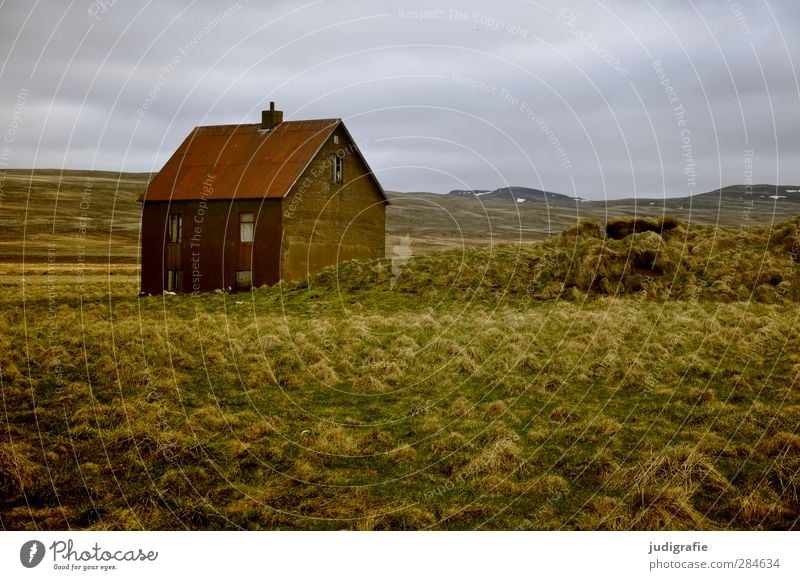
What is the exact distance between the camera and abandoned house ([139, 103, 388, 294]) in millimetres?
31047

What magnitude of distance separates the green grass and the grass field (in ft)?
0.14

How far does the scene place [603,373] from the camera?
13578mm

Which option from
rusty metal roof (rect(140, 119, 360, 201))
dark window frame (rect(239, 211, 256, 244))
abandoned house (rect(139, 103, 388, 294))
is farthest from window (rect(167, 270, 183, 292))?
dark window frame (rect(239, 211, 256, 244))

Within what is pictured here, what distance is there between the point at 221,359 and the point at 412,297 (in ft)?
36.6

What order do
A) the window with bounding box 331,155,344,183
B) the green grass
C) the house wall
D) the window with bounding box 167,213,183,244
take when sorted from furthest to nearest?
the window with bounding box 167,213,183,244, the window with bounding box 331,155,344,183, the house wall, the green grass

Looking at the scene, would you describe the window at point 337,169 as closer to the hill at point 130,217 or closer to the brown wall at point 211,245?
the brown wall at point 211,245

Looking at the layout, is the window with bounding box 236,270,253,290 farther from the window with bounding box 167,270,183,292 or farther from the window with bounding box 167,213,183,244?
the window with bounding box 167,213,183,244

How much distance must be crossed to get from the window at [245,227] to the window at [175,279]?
4.15 metres

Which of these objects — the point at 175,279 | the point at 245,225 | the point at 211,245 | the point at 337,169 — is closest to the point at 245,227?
the point at 245,225

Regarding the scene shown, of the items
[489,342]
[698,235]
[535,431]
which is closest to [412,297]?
[489,342]

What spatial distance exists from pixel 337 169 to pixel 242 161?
15.1ft

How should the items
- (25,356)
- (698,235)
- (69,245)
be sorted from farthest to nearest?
(69,245) → (698,235) → (25,356)
